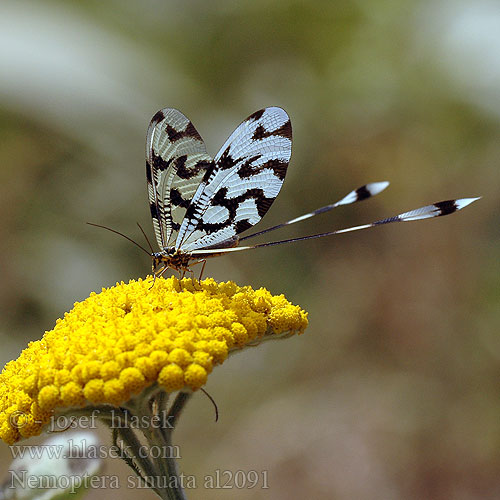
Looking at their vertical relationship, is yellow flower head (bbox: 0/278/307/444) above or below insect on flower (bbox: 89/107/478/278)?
below

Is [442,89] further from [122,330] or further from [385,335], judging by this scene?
[122,330]

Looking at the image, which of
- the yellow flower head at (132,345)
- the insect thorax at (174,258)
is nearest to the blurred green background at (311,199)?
the insect thorax at (174,258)

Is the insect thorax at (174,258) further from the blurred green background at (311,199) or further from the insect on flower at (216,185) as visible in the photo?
the blurred green background at (311,199)

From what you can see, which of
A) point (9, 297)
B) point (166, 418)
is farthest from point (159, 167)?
point (9, 297)

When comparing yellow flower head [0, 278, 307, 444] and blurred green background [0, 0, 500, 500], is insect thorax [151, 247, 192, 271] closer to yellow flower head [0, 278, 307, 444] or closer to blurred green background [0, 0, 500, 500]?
yellow flower head [0, 278, 307, 444]

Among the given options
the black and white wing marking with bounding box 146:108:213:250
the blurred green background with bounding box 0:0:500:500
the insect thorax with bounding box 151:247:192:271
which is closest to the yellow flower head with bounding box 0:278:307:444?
the insect thorax with bounding box 151:247:192:271

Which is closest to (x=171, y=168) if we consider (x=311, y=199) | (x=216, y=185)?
(x=216, y=185)

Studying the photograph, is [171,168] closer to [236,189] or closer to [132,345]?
[236,189]
